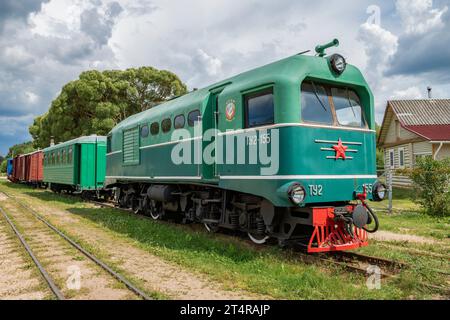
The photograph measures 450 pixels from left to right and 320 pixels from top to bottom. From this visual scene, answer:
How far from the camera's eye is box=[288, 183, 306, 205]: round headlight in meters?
6.75

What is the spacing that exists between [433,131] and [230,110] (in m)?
21.7

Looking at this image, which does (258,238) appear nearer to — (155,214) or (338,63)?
(338,63)

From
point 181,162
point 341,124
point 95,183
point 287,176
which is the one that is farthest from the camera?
point 95,183

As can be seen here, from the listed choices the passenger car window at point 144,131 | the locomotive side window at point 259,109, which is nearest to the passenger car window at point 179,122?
the passenger car window at point 144,131

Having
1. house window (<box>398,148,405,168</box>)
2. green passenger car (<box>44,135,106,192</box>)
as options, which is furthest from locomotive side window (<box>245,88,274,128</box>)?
house window (<box>398,148,405,168</box>)

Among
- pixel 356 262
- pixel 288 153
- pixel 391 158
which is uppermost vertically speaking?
pixel 391 158

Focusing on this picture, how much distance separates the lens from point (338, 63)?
7789 millimetres

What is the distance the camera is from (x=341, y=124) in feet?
25.5

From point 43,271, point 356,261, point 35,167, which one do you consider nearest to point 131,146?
point 43,271

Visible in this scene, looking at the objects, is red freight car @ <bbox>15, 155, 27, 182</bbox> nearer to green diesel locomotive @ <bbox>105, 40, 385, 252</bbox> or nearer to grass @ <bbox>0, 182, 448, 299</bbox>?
grass @ <bbox>0, 182, 448, 299</bbox>

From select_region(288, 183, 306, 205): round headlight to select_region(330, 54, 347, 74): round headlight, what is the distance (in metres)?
2.52
